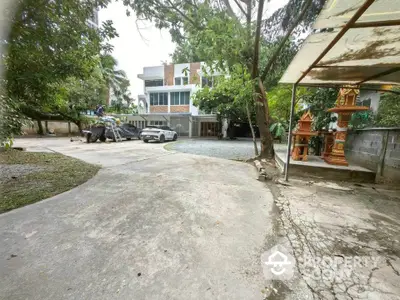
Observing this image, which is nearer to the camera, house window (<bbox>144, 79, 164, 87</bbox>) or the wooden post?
the wooden post

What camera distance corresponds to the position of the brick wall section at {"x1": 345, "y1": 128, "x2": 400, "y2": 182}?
152 inches

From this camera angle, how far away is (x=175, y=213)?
2457mm

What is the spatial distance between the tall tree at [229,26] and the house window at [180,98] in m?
12.8

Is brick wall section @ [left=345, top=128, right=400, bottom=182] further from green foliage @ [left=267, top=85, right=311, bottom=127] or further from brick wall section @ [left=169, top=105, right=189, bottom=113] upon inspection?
brick wall section @ [left=169, top=105, right=189, bottom=113]

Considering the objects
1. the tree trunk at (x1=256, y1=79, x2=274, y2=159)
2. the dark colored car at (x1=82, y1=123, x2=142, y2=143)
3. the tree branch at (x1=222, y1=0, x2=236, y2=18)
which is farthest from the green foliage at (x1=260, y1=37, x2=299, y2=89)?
the dark colored car at (x1=82, y1=123, x2=142, y2=143)

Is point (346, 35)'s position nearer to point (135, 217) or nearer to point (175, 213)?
point (175, 213)

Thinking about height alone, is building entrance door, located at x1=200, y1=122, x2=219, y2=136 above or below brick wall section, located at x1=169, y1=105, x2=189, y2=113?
below

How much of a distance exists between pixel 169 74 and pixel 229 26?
16918 millimetres

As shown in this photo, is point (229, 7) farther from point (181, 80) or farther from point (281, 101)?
point (181, 80)

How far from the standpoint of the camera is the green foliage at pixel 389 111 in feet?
14.4

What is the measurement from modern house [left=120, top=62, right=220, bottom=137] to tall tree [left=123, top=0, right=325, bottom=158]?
12142mm

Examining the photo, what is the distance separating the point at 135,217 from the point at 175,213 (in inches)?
20.5

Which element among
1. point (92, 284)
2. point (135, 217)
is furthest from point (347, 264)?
point (135, 217)

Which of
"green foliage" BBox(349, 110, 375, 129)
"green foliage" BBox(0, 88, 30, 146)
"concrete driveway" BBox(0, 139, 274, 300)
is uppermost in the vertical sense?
"green foliage" BBox(349, 110, 375, 129)
